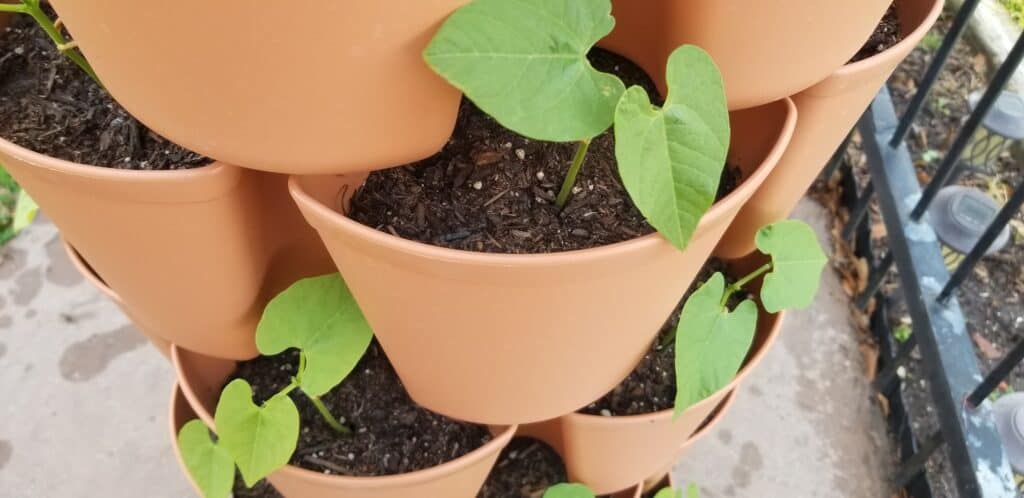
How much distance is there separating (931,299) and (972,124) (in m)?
0.23

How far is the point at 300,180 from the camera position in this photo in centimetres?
47

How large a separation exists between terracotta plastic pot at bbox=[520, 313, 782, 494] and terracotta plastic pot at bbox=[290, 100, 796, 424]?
10 centimetres

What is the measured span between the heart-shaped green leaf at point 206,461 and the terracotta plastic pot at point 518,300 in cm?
16

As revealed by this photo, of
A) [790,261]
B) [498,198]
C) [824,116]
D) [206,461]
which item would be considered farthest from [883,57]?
[206,461]

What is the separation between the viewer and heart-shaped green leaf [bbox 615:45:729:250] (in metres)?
0.41

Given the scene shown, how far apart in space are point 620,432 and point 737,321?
22cm

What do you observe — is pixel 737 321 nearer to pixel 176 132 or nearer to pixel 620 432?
pixel 620 432

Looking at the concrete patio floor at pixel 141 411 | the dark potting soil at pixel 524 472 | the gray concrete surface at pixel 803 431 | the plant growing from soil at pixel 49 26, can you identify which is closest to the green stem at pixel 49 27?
the plant growing from soil at pixel 49 26

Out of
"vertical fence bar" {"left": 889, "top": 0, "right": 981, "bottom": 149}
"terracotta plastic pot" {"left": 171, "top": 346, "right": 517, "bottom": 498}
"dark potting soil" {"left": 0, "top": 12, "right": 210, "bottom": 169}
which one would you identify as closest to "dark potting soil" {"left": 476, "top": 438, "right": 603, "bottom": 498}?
"terracotta plastic pot" {"left": 171, "top": 346, "right": 517, "bottom": 498}

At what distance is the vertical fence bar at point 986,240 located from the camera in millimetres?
917

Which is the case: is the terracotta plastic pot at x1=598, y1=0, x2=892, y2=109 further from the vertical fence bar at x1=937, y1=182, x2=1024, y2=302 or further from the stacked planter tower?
the vertical fence bar at x1=937, y1=182, x2=1024, y2=302

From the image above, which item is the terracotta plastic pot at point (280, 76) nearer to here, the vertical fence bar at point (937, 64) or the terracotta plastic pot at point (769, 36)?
the terracotta plastic pot at point (769, 36)

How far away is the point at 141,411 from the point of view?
1.17m

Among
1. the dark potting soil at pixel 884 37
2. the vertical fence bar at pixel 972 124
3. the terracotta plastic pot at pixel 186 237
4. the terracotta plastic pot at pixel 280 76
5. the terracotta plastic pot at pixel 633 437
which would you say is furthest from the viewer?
the vertical fence bar at pixel 972 124
